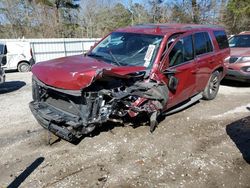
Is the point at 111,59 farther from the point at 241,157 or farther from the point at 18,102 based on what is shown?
the point at 18,102

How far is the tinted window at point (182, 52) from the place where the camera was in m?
5.48

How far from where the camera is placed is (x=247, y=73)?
8719 mm

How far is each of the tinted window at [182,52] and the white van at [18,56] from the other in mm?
10298

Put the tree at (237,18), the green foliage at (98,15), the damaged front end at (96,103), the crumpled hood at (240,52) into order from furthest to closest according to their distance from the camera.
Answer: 1. the tree at (237,18)
2. the green foliage at (98,15)
3. the crumpled hood at (240,52)
4. the damaged front end at (96,103)

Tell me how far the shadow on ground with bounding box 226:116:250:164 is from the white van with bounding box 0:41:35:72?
37.3ft

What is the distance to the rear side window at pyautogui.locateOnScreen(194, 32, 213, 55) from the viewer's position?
6.36 m

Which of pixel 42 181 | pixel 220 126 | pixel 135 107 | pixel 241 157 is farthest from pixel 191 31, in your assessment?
pixel 42 181

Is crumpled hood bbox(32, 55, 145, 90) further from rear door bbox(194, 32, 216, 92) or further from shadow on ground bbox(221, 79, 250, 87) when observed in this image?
shadow on ground bbox(221, 79, 250, 87)

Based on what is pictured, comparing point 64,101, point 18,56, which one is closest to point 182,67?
point 64,101

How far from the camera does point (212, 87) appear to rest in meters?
7.58

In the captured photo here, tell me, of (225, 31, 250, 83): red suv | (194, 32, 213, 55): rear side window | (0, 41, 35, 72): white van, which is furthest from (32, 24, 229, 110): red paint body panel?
(0, 41, 35, 72): white van

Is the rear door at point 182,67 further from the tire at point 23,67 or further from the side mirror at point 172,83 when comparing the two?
the tire at point 23,67

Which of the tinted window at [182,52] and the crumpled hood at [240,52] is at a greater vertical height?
the tinted window at [182,52]

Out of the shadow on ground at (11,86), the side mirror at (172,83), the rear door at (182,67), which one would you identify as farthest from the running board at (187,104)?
the shadow on ground at (11,86)
